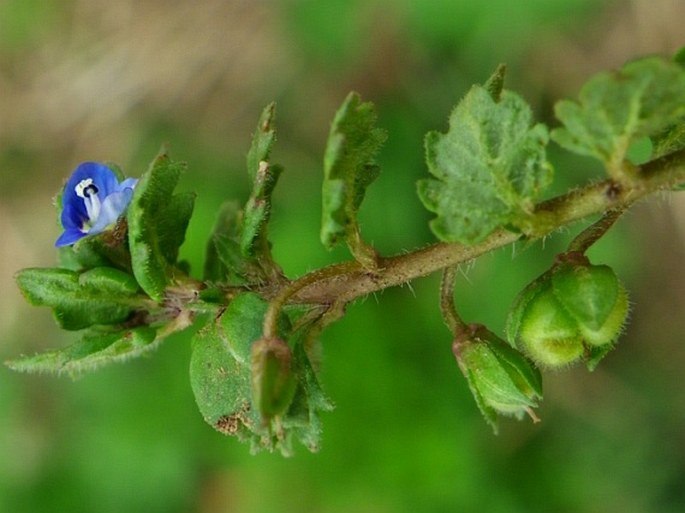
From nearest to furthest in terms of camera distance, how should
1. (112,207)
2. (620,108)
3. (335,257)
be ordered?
(620,108)
(112,207)
(335,257)

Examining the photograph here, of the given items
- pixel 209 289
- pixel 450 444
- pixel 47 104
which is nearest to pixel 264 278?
pixel 209 289

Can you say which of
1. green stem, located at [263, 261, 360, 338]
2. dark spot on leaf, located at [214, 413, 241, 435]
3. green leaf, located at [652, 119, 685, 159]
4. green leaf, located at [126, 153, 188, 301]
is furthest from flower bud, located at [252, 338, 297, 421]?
green leaf, located at [652, 119, 685, 159]

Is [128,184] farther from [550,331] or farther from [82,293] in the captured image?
[550,331]

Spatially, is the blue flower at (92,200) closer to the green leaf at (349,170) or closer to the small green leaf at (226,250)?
the small green leaf at (226,250)

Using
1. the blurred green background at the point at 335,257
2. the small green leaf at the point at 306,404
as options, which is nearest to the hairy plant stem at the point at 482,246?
the small green leaf at the point at 306,404

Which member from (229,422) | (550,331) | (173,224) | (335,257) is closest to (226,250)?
(173,224)

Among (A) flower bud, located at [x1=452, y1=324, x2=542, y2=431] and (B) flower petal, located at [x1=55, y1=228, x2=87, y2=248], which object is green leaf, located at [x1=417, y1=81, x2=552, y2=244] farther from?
(B) flower petal, located at [x1=55, y1=228, x2=87, y2=248]
